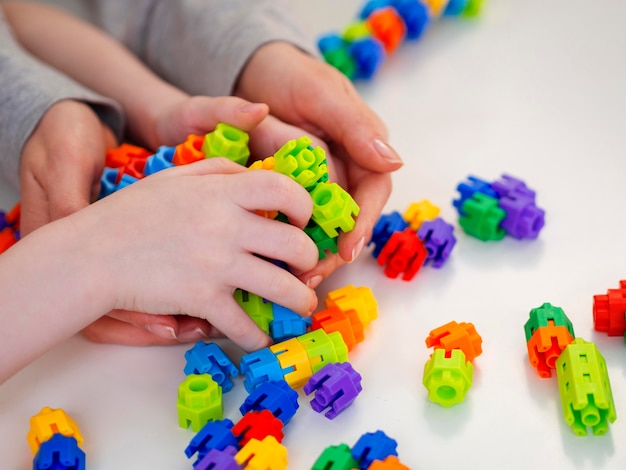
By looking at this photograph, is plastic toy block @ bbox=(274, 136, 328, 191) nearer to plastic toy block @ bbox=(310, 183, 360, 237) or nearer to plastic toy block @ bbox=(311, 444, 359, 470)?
plastic toy block @ bbox=(310, 183, 360, 237)

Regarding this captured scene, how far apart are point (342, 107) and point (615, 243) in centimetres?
38

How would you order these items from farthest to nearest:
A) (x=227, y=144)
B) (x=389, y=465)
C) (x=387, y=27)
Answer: (x=387, y=27) < (x=227, y=144) < (x=389, y=465)

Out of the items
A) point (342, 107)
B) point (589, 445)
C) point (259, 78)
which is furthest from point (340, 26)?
point (589, 445)

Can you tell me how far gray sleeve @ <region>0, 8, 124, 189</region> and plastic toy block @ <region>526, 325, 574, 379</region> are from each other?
654mm

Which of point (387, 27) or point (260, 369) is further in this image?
point (387, 27)

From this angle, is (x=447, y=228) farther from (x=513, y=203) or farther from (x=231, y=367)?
(x=231, y=367)

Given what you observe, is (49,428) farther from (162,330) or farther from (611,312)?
(611,312)

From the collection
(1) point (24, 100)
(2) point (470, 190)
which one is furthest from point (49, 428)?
(2) point (470, 190)

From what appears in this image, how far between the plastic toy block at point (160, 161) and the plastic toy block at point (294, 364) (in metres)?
0.27

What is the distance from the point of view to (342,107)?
99 centimetres

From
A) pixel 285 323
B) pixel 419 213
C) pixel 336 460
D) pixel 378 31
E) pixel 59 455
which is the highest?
pixel 378 31

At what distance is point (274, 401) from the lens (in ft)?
2.52

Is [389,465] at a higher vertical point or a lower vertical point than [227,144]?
lower

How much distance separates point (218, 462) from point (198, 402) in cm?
8
